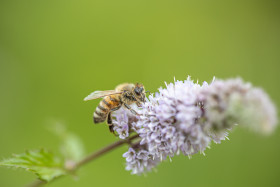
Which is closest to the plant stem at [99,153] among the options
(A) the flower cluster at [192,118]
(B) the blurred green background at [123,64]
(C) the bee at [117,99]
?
(A) the flower cluster at [192,118]

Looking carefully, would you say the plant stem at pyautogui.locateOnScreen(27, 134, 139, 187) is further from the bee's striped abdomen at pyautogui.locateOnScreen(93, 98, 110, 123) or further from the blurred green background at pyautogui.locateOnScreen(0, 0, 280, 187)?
the blurred green background at pyautogui.locateOnScreen(0, 0, 280, 187)

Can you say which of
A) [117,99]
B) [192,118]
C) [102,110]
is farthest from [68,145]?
[192,118]

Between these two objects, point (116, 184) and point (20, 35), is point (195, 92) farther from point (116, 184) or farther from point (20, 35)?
point (20, 35)

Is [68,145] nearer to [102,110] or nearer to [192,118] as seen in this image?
[102,110]

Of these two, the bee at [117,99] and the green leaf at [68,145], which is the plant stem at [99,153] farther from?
the green leaf at [68,145]

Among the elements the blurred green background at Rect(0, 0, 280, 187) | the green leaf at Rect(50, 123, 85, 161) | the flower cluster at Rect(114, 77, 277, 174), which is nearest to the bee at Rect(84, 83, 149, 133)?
the flower cluster at Rect(114, 77, 277, 174)
